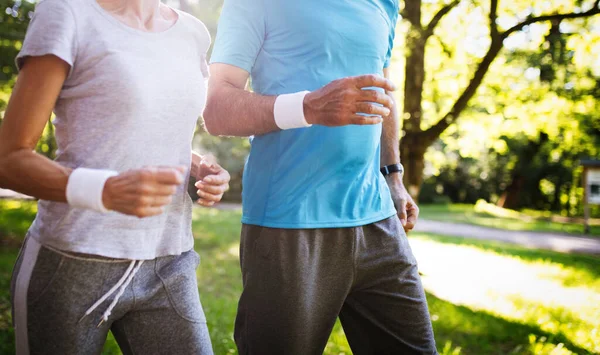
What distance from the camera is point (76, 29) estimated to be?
148cm

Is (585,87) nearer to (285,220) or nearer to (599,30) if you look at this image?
(599,30)

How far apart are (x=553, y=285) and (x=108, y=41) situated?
8415 mm

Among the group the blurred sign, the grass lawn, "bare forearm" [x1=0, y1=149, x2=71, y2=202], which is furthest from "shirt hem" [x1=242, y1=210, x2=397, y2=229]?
the blurred sign

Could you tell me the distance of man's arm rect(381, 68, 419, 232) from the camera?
98.3 inches

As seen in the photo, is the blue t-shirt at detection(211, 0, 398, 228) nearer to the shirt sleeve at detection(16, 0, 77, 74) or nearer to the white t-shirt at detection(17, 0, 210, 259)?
the white t-shirt at detection(17, 0, 210, 259)

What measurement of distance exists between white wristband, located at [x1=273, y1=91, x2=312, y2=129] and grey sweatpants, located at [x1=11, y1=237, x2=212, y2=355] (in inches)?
24.1

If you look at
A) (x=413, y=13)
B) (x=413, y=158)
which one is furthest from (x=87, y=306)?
(x=413, y=13)

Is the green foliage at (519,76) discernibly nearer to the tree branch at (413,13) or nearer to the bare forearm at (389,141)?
the tree branch at (413,13)

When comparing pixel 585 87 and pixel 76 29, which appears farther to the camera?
pixel 585 87

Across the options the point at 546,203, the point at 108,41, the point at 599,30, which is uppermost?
the point at 599,30

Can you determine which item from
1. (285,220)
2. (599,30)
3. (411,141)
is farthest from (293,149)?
(599,30)

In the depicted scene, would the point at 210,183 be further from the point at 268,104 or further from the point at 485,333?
the point at 485,333

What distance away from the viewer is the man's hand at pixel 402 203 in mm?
2475

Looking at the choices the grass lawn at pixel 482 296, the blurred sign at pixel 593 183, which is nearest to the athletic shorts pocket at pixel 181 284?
the grass lawn at pixel 482 296
